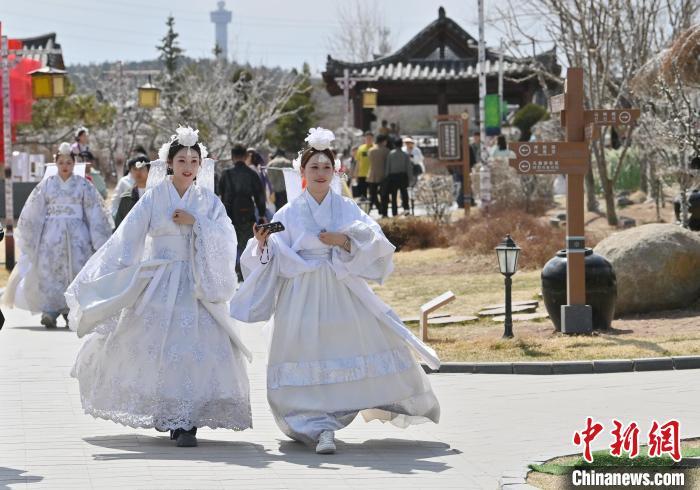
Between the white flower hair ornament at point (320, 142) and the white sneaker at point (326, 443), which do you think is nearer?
the white sneaker at point (326, 443)

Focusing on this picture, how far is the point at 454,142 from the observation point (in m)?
33.5

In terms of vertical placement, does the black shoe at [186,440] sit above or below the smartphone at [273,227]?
below

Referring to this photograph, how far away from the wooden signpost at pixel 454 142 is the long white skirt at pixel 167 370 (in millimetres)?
22566

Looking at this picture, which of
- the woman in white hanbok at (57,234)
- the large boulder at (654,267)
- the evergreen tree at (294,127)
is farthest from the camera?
the evergreen tree at (294,127)

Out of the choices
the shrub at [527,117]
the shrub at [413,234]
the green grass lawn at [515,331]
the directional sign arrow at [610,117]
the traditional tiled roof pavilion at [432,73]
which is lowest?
the green grass lawn at [515,331]

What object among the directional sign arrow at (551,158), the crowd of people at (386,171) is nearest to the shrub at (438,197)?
the crowd of people at (386,171)

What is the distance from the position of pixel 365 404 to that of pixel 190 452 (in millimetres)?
1113

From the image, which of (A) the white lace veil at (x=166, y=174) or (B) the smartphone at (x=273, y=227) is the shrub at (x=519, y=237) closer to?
(A) the white lace veil at (x=166, y=174)

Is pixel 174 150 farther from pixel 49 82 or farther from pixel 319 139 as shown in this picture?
pixel 49 82

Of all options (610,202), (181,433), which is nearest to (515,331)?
(181,433)

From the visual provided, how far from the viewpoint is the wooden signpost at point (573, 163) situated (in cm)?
1457

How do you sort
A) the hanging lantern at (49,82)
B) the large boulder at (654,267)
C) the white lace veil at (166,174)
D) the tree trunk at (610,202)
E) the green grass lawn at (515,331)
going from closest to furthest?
the white lace veil at (166,174)
the green grass lawn at (515,331)
the large boulder at (654,267)
the tree trunk at (610,202)
the hanging lantern at (49,82)

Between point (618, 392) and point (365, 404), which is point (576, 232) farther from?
point (365, 404)

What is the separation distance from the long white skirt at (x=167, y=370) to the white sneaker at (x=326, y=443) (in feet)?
2.24
